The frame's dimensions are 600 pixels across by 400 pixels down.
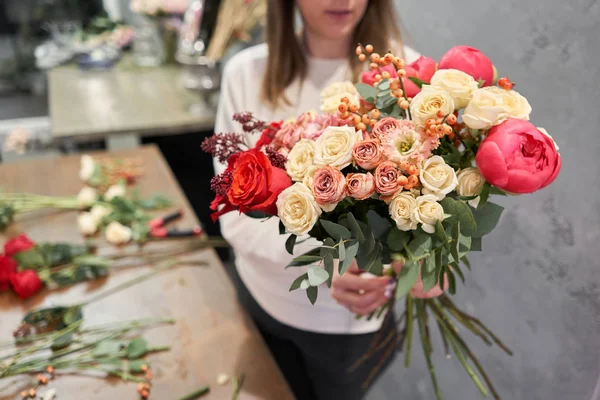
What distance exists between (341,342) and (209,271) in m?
0.37

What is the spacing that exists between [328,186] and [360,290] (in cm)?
37

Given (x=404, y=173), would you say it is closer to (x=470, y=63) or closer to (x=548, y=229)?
(x=470, y=63)

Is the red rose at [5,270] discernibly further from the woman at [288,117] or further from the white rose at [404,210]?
the white rose at [404,210]

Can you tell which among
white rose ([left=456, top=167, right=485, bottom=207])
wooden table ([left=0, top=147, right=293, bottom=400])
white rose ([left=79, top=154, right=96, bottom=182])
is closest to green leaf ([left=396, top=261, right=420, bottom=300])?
white rose ([left=456, top=167, right=485, bottom=207])

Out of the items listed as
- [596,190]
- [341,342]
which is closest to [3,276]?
[341,342]

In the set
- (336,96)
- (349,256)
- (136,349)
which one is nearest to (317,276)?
(349,256)

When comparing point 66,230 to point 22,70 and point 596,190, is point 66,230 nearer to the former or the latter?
point 596,190

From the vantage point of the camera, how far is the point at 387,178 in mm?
539

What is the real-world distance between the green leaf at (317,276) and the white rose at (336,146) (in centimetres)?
12

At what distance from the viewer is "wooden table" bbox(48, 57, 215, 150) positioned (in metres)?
2.00

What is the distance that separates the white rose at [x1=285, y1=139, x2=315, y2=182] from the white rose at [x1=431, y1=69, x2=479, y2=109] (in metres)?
0.17

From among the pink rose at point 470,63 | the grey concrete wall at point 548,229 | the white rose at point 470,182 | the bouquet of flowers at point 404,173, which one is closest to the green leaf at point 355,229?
the bouquet of flowers at point 404,173

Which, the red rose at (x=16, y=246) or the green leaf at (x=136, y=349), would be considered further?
the red rose at (x=16, y=246)

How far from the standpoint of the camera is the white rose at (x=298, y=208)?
54 cm
